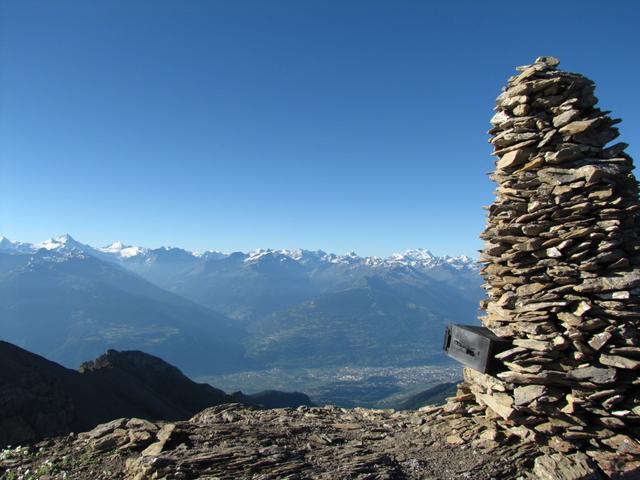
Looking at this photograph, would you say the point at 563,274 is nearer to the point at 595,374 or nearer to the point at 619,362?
the point at 619,362

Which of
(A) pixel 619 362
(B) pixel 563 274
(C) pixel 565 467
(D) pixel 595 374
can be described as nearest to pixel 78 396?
(C) pixel 565 467

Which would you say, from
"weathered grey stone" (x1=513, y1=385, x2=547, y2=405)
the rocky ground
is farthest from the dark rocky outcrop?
"weathered grey stone" (x1=513, y1=385, x2=547, y2=405)

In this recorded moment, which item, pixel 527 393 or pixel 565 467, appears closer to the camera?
pixel 565 467

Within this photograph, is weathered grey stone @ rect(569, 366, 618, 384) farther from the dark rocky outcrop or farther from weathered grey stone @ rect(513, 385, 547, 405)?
the dark rocky outcrop

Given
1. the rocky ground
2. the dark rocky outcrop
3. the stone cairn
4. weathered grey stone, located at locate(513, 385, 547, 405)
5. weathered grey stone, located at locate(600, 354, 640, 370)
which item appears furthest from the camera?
the dark rocky outcrop

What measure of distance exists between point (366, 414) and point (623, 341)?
44.2ft

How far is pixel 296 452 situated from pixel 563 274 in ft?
35.9

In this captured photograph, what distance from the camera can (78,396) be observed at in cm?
5650

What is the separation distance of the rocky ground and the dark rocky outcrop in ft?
61.1

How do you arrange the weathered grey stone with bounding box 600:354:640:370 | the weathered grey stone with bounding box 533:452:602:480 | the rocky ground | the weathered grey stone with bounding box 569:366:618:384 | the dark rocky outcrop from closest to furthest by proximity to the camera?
the weathered grey stone with bounding box 533:452:602:480
the weathered grey stone with bounding box 600:354:640:370
the weathered grey stone with bounding box 569:366:618:384
the rocky ground
the dark rocky outcrop

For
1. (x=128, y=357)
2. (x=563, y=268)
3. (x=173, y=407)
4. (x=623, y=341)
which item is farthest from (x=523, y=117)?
(x=128, y=357)

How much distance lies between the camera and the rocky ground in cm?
1380

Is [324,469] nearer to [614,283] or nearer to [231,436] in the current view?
[231,436]

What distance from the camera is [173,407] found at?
72125 millimetres
